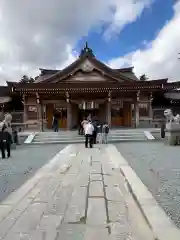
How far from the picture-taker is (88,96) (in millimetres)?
27297

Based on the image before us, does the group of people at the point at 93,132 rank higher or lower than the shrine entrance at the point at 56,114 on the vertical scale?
lower

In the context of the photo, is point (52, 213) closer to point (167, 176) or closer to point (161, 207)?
point (161, 207)

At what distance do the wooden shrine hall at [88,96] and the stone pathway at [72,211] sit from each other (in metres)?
18.9

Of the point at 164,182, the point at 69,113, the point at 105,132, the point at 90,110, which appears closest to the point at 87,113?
the point at 90,110

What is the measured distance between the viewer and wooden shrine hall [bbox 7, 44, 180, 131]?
25.2m

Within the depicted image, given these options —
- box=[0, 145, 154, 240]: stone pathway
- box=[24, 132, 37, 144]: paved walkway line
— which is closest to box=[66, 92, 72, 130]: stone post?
box=[24, 132, 37, 144]: paved walkway line

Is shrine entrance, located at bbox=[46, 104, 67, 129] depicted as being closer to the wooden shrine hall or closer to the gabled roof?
the wooden shrine hall

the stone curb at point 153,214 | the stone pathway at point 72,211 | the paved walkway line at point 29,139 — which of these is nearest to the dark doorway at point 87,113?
the paved walkway line at point 29,139

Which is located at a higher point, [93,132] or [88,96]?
[88,96]

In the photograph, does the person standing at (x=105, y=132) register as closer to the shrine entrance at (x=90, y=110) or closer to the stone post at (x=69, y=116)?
the stone post at (x=69, y=116)

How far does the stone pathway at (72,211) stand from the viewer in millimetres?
3465

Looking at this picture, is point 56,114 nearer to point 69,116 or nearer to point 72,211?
point 69,116

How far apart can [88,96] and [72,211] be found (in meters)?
23.3

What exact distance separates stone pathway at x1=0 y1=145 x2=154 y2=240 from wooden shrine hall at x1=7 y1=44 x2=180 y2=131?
1893 centimetres
